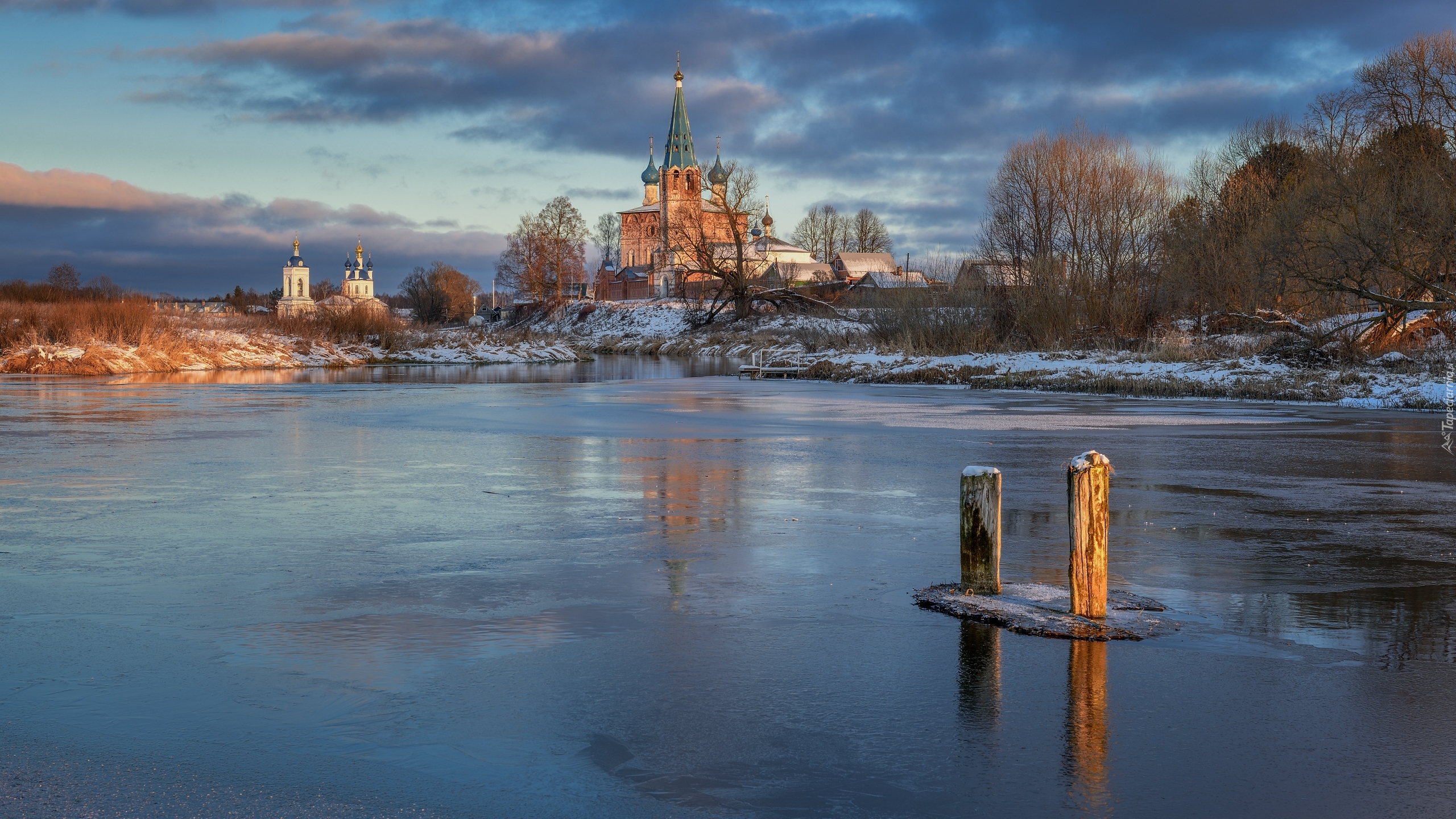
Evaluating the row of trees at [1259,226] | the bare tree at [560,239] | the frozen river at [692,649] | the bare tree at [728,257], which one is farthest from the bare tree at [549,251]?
the frozen river at [692,649]

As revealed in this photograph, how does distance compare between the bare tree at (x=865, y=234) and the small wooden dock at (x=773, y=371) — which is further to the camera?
the bare tree at (x=865, y=234)

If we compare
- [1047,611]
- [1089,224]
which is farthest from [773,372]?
[1047,611]

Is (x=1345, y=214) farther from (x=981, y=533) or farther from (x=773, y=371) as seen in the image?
(x=981, y=533)

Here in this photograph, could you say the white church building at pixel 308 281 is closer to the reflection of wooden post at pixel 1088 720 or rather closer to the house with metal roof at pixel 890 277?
the house with metal roof at pixel 890 277

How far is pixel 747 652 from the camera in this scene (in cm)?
612

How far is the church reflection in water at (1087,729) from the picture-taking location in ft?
14.1

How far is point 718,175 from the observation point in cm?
9425

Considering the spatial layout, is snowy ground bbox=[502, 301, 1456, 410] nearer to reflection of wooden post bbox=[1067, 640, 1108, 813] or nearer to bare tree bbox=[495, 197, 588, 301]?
reflection of wooden post bbox=[1067, 640, 1108, 813]

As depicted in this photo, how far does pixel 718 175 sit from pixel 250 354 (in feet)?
161

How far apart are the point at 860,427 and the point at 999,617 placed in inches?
563

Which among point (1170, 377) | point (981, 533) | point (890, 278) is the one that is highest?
point (890, 278)

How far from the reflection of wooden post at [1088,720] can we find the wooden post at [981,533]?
964 mm

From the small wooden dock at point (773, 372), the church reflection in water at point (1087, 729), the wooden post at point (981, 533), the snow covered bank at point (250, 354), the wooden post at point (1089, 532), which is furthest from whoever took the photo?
the small wooden dock at point (773, 372)

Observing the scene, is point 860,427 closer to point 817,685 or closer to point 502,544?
point 502,544
